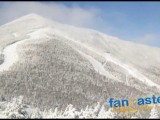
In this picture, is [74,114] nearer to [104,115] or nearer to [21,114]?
[104,115]

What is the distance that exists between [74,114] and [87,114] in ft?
24.5

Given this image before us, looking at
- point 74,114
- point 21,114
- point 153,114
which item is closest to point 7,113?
point 21,114

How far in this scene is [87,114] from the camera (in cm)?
13538

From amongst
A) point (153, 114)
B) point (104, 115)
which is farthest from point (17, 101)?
point (153, 114)

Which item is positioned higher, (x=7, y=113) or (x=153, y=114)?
(x=7, y=113)

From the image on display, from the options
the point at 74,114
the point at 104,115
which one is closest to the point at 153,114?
the point at 104,115

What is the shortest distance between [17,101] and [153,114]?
53.6m

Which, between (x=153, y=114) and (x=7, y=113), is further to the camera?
(x=153, y=114)

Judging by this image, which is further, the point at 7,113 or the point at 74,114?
the point at 74,114

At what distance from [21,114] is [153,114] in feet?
173

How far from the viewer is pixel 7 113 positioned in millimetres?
130500

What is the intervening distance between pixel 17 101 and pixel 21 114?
10673 mm

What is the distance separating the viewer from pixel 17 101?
13938 centimetres

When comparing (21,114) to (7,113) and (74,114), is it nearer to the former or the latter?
(7,113)
